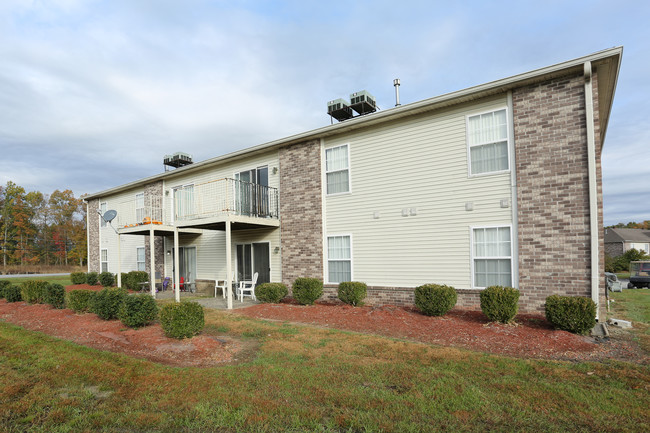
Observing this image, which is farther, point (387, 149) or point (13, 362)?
point (387, 149)

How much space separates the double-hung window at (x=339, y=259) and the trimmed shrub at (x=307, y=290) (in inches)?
29.0

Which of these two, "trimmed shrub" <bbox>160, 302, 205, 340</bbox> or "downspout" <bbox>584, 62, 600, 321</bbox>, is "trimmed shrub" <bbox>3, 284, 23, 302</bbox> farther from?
"downspout" <bbox>584, 62, 600, 321</bbox>

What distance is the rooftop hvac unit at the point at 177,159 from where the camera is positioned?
20.6 meters

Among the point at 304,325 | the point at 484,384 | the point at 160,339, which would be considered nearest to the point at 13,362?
the point at 160,339

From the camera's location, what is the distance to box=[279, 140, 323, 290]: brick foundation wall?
12.1 meters

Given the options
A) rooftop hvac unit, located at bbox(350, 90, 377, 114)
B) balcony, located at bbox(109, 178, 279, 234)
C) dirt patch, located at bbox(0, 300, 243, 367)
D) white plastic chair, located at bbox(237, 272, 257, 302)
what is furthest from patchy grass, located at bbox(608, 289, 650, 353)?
white plastic chair, located at bbox(237, 272, 257, 302)

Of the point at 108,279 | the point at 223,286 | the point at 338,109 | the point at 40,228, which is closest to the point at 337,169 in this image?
the point at 338,109

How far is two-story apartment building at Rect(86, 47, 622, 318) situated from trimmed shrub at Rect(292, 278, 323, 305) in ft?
2.32

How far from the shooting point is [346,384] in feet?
15.4

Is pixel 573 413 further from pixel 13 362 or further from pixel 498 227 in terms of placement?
pixel 13 362

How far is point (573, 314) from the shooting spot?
6.96m

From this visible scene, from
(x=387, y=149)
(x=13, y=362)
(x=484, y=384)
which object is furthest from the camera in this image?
(x=387, y=149)

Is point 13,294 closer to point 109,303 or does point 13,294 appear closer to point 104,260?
point 109,303

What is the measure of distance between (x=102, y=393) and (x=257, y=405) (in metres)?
2.12
